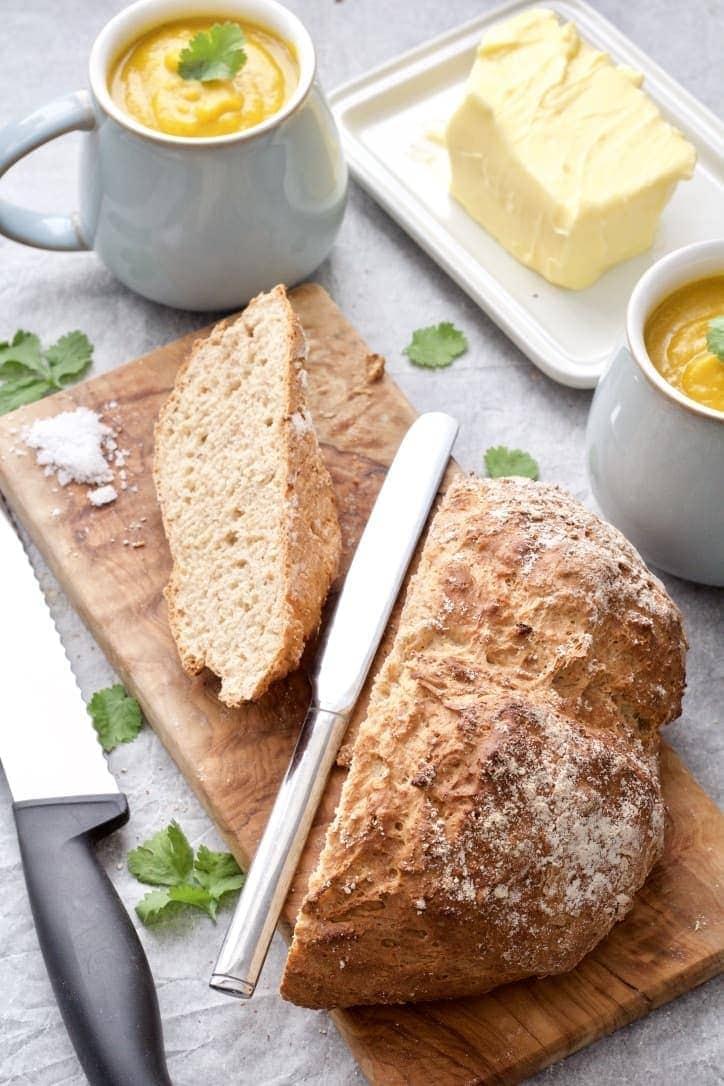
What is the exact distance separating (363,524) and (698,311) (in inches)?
40.4

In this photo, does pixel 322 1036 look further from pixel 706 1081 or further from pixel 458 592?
pixel 458 592

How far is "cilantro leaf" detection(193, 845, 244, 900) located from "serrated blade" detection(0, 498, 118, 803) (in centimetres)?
28

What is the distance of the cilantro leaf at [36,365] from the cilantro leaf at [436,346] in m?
1.00

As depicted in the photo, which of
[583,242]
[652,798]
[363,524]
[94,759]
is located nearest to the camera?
[652,798]

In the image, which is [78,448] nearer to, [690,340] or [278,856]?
[278,856]

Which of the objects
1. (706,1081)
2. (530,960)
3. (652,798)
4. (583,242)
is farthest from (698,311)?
(706,1081)

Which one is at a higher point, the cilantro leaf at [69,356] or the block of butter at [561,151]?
the block of butter at [561,151]

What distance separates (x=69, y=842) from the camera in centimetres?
295

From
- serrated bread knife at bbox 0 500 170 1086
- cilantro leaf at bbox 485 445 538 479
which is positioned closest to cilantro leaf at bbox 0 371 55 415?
serrated bread knife at bbox 0 500 170 1086

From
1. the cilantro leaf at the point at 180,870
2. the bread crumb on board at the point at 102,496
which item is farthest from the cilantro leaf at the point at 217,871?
the bread crumb on board at the point at 102,496

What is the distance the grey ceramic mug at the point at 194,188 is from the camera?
3.46 meters

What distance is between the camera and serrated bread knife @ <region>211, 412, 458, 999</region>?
112 inches

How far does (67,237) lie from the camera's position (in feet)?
12.7

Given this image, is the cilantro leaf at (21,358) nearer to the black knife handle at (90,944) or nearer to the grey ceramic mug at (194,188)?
the grey ceramic mug at (194,188)
